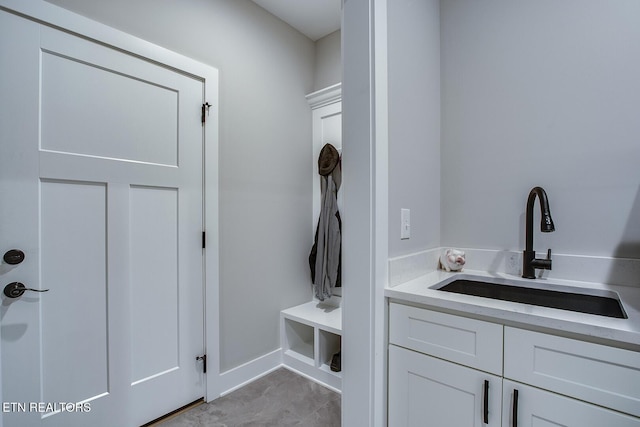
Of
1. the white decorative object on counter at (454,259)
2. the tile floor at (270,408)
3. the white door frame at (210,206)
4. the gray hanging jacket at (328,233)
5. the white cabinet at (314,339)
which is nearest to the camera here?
the white decorative object on counter at (454,259)

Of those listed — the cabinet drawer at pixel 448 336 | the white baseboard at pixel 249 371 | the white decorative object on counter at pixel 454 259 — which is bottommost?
the white baseboard at pixel 249 371

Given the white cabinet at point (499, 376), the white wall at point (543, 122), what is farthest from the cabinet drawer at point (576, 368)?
the white wall at point (543, 122)

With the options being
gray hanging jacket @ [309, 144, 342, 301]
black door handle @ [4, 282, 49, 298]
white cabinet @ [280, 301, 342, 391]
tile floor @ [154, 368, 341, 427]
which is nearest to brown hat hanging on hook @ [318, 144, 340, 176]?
gray hanging jacket @ [309, 144, 342, 301]

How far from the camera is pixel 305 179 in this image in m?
2.51

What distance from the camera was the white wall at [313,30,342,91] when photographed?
2441mm

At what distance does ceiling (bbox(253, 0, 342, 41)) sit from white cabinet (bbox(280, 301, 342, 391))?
7.37 ft

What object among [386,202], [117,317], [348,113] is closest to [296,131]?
[348,113]

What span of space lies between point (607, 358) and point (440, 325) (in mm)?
417

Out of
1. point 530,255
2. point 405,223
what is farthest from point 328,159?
point 530,255

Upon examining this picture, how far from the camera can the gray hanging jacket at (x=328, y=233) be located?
2265 millimetres

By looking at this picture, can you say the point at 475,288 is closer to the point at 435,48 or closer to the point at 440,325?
the point at 440,325

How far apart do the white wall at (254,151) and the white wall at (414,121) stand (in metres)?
1.21

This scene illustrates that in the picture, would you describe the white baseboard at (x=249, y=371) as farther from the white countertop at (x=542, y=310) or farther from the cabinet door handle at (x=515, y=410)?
the cabinet door handle at (x=515, y=410)

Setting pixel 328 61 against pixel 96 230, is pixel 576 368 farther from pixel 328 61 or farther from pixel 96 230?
pixel 328 61
